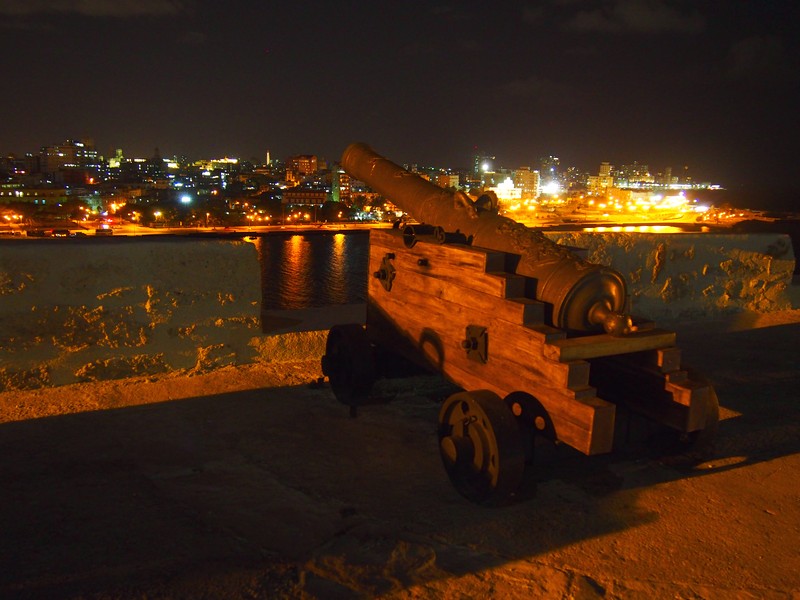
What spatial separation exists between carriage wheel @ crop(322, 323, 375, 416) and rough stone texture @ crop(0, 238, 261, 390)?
3.68 ft

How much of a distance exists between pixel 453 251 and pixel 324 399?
1468 mm

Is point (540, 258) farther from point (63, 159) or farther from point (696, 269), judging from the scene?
point (63, 159)

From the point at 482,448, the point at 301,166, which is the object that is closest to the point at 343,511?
the point at 482,448

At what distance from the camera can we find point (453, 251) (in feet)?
11.2

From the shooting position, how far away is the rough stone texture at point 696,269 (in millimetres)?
6625

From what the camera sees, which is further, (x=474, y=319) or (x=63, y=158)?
(x=63, y=158)


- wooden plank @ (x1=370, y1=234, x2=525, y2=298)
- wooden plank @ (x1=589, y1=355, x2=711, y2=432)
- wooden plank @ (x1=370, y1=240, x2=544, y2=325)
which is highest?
wooden plank @ (x1=370, y1=234, x2=525, y2=298)

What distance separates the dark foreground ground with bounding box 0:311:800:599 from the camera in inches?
88.3

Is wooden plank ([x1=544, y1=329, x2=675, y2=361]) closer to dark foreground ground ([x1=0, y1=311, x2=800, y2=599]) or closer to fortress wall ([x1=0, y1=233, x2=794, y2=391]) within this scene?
dark foreground ground ([x1=0, y1=311, x2=800, y2=599])

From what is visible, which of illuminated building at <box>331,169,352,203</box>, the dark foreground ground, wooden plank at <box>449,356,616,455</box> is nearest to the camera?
the dark foreground ground

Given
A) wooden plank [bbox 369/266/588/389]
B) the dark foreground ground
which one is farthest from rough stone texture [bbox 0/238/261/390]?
wooden plank [bbox 369/266/588/389]

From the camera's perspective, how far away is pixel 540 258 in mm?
3178

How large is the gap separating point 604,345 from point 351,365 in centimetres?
169

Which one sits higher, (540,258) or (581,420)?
(540,258)
